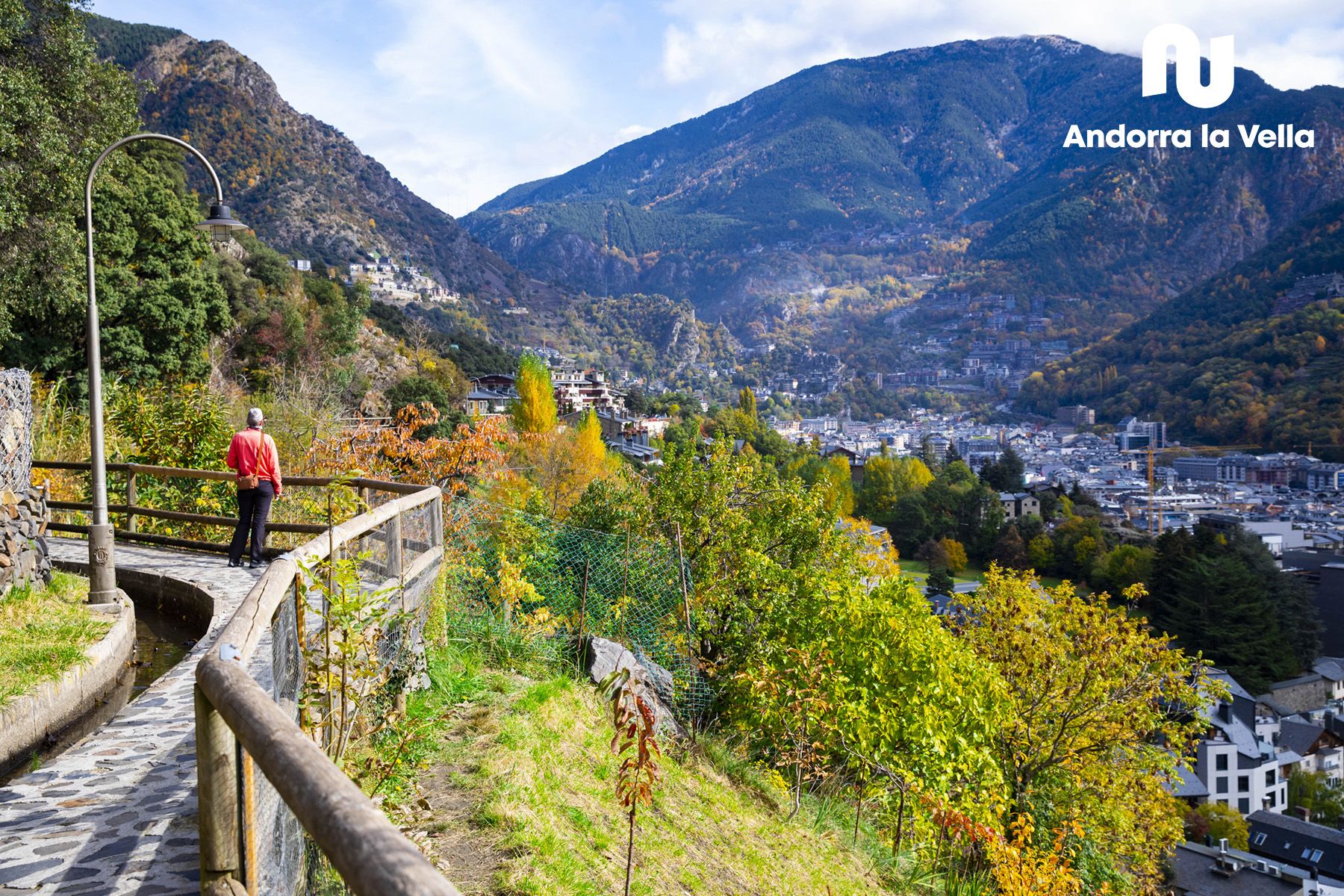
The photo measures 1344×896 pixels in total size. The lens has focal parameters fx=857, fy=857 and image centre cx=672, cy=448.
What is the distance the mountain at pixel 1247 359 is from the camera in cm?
9794

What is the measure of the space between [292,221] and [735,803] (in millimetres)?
89635

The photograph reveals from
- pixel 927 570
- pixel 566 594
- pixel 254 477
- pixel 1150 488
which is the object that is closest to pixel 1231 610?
pixel 927 570

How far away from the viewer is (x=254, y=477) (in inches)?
318

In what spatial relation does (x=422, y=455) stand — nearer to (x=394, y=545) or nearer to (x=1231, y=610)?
(x=394, y=545)

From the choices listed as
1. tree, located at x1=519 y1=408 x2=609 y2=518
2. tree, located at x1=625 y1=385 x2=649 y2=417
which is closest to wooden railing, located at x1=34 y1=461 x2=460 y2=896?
tree, located at x1=519 y1=408 x2=609 y2=518

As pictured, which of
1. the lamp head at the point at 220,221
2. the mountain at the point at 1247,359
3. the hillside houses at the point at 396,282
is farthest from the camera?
the mountain at the point at 1247,359

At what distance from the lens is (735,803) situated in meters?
6.74

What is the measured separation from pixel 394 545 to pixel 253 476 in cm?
421

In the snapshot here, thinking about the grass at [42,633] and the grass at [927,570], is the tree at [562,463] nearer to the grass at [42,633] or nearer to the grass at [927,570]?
the grass at [42,633]

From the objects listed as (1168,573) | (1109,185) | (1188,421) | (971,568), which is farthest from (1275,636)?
(1109,185)

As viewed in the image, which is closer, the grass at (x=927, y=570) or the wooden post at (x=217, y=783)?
the wooden post at (x=217, y=783)

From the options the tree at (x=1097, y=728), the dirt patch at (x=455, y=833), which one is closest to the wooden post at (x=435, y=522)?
the dirt patch at (x=455, y=833)

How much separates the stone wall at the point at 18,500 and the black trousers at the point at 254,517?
159cm

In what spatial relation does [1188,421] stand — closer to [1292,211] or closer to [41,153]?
[1292,211]
